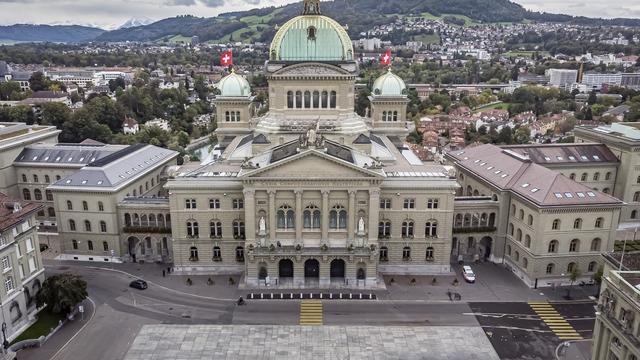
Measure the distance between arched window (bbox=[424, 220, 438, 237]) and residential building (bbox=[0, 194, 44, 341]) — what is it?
54001 millimetres

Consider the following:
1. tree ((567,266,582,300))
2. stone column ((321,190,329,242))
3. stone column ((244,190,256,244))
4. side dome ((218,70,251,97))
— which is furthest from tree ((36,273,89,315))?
tree ((567,266,582,300))

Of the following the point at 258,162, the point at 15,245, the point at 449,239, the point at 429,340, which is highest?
the point at 258,162

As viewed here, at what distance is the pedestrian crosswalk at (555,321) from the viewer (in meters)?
63.3

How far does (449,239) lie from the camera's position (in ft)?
259

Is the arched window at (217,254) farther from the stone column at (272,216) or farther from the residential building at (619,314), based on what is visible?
the residential building at (619,314)

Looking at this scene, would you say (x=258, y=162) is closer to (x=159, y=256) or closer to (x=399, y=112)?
(x=159, y=256)

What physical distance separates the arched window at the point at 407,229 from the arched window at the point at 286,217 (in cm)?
1727

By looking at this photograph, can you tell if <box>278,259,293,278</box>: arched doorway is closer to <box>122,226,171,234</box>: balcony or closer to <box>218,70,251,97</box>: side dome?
<box>122,226,171,234</box>: balcony

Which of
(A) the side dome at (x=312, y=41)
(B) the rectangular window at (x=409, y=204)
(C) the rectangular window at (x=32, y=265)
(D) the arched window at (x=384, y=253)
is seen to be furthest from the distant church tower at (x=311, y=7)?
(C) the rectangular window at (x=32, y=265)

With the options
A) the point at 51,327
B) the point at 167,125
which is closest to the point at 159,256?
the point at 51,327

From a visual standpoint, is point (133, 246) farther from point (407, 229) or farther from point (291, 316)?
point (407, 229)

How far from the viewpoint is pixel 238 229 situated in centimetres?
7894

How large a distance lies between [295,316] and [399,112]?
156 feet

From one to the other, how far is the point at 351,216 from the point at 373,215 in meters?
3.15
